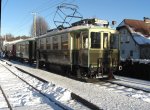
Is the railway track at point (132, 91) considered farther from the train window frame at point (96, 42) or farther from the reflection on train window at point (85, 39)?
the reflection on train window at point (85, 39)

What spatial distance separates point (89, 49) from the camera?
16250 millimetres

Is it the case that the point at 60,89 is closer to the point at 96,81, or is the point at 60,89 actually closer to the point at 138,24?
the point at 96,81

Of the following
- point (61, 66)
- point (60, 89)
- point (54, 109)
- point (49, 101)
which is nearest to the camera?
point (54, 109)

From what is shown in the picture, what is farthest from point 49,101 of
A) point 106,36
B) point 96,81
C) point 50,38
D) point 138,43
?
point 138,43

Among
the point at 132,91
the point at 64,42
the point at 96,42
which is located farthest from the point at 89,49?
the point at 132,91

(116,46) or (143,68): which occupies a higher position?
(116,46)

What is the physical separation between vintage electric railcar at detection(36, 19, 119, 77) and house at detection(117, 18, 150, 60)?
25978mm

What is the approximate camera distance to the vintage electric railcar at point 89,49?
644 inches

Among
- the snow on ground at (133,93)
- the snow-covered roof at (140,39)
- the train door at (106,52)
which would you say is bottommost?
the snow on ground at (133,93)

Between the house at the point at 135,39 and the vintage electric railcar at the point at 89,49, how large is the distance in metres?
26.0

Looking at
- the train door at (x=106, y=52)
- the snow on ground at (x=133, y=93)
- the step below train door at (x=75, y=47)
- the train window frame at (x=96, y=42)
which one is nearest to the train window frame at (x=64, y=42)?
the step below train door at (x=75, y=47)

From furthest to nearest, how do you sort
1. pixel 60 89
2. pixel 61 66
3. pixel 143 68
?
pixel 61 66
pixel 143 68
pixel 60 89

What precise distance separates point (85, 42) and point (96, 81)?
81.2 inches

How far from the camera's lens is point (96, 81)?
16.3 meters
